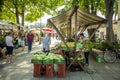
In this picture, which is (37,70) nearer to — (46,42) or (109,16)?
(46,42)

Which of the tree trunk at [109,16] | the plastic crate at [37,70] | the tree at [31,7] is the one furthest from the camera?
the tree at [31,7]

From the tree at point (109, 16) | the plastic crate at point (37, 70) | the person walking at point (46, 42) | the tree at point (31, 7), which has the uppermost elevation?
the tree at point (31, 7)

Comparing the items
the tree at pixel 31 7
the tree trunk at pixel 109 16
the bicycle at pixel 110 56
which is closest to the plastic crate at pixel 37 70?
the bicycle at pixel 110 56

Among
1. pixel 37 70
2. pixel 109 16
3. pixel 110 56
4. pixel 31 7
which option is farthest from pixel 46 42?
pixel 31 7

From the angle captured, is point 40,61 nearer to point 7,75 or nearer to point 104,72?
point 7,75

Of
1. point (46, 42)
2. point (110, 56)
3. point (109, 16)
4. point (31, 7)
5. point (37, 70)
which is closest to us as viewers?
point (37, 70)

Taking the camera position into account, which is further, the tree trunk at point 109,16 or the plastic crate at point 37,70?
the tree trunk at point 109,16

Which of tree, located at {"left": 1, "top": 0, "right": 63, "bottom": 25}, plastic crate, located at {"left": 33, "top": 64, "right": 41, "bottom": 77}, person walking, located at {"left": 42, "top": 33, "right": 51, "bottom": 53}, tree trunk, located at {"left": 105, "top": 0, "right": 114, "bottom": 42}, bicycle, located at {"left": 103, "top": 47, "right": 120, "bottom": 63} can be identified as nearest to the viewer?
plastic crate, located at {"left": 33, "top": 64, "right": 41, "bottom": 77}

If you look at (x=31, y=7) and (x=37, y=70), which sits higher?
(x=31, y=7)

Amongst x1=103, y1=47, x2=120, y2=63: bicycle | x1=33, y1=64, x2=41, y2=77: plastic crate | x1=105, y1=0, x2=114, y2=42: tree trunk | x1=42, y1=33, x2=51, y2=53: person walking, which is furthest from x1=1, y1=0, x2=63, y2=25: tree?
x1=33, y1=64, x2=41, y2=77: plastic crate

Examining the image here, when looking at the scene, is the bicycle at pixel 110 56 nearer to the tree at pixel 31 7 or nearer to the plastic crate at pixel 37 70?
the plastic crate at pixel 37 70

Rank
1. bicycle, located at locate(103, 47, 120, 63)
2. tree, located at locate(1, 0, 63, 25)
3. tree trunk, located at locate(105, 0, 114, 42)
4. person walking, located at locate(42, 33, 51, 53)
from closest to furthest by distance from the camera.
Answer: bicycle, located at locate(103, 47, 120, 63) → person walking, located at locate(42, 33, 51, 53) → tree trunk, located at locate(105, 0, 114, 42) → tree, located at locate(1, 0, 63, 25)

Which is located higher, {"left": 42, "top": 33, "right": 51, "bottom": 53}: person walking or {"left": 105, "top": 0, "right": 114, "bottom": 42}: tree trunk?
{"left": 105, "top": 0, "right": 114, "bottom": 42}: tree trunk

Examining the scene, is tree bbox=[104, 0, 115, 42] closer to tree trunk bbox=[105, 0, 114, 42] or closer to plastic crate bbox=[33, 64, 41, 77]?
tree trunk bbox=[105, 0, 114, 42]
